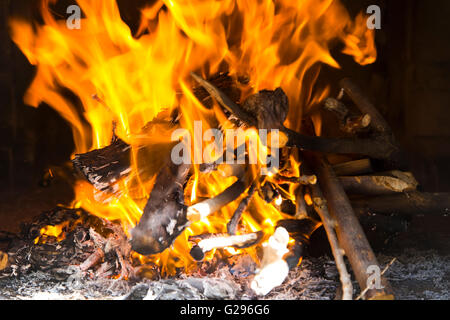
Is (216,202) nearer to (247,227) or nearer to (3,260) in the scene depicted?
(247,227)

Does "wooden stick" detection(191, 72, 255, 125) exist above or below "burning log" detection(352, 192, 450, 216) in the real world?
above

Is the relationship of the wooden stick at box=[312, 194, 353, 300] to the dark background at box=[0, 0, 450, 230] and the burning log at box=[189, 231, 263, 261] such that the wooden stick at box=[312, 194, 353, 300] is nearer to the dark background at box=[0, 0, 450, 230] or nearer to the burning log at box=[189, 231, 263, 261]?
the burning log at box=[189, 231, 263, 261]

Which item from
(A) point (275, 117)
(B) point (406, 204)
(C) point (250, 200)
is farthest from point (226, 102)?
(B) point (406, 204)

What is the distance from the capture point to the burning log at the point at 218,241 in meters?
1.83

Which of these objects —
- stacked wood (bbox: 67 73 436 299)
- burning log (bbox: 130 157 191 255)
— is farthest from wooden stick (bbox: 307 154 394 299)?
burning log (bbox: 130 157 191 255)

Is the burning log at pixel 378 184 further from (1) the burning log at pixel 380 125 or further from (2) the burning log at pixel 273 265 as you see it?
(2) the burning log at pixel 273 265

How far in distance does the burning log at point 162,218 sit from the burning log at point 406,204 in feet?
2.60

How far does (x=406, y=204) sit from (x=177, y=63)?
1278mm

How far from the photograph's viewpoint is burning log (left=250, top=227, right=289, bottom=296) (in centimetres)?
174

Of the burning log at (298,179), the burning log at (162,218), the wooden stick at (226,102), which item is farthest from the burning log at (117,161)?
the burning log at (298,179)

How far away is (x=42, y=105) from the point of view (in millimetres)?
3127

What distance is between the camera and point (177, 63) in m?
2.38
